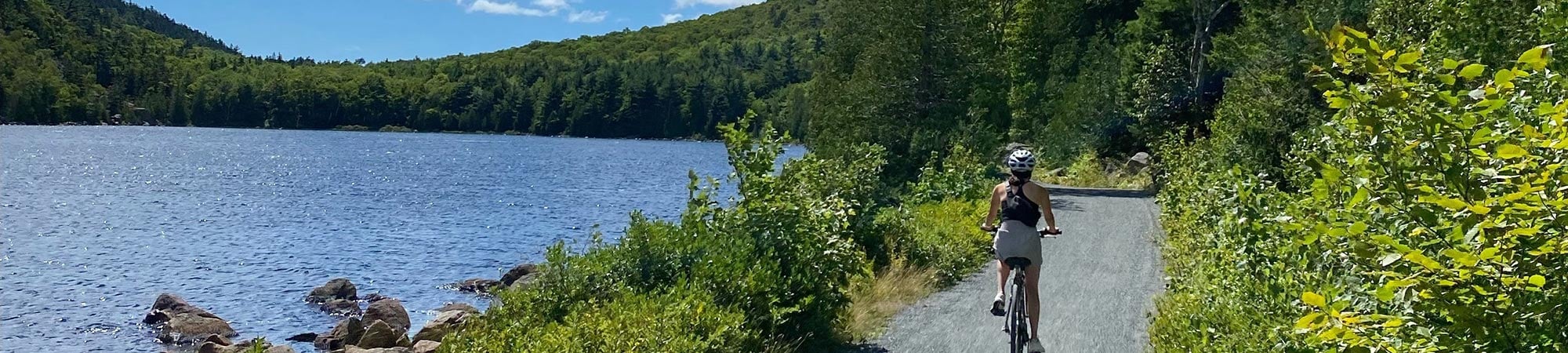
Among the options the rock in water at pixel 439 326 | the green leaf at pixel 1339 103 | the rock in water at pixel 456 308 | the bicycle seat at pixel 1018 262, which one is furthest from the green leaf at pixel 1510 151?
the rock in water at pixel 456 308

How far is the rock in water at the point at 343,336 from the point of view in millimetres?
20078

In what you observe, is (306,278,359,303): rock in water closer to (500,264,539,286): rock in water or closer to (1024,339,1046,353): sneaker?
(500,264,539,286): rock in water

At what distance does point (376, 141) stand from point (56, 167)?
3197 inches

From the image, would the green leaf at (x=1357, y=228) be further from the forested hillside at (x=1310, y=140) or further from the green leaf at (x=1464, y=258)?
the green leaf at (x=1464, y=258)

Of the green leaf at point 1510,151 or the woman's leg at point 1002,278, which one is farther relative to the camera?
the woman's leg at point 1002,278

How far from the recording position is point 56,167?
72.2 metres

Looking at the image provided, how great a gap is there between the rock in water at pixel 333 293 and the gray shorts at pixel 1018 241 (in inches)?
803

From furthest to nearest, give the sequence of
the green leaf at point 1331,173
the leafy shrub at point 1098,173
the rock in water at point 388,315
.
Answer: the leafy shrub at point 1098,173
the rock in water at point 388,315
the green leaf at point 1331,173

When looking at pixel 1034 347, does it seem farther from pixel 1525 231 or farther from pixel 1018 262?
pixel 1525 231

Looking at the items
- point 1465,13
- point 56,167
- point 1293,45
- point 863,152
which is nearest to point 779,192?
point 1465,13

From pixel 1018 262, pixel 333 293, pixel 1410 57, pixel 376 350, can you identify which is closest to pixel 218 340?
pixel 376 350

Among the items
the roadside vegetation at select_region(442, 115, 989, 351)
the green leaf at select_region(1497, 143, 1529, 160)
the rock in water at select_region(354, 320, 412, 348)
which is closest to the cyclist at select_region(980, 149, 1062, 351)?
the roadside vegetation at select_region(442, 115, 989, 351)

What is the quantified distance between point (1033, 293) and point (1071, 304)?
3.70m

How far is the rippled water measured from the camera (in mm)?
23609
